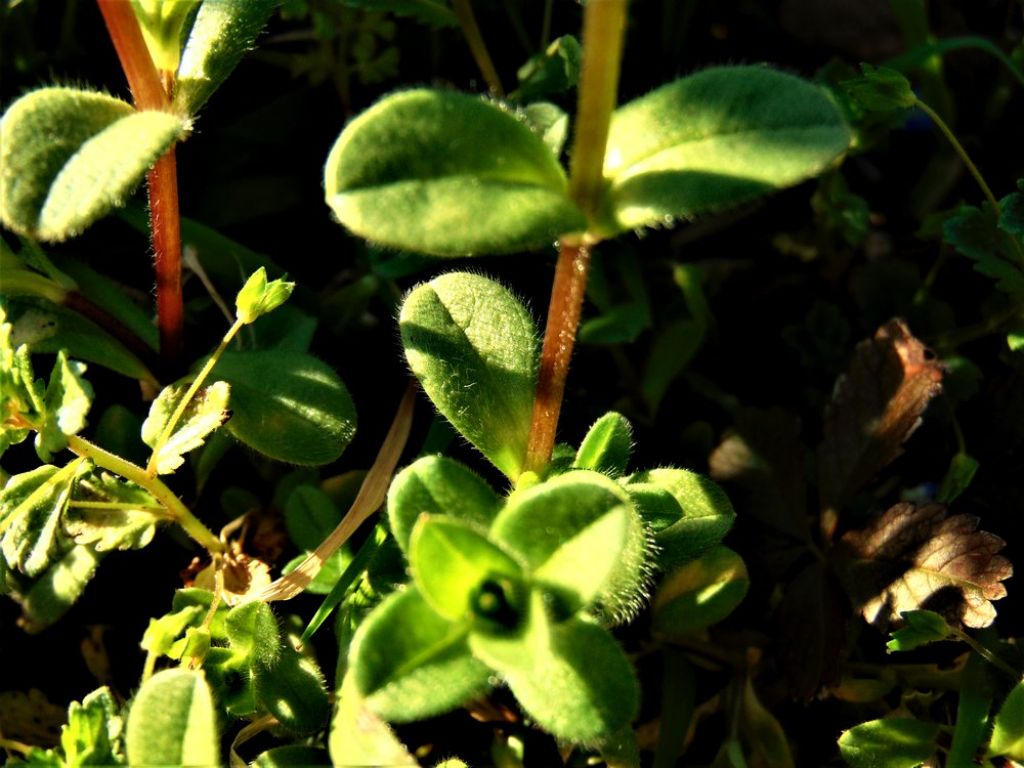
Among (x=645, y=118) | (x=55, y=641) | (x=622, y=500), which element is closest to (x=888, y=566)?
(x=622, y=500)

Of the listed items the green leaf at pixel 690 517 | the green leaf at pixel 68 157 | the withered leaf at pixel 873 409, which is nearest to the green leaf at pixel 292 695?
the green leaf at pixel 690 517

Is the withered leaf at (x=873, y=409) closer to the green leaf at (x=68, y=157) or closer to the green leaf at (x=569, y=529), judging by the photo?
the green leaf at (x=569, y=529)

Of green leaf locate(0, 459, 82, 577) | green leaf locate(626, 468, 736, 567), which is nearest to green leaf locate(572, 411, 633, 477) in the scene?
green leaf locate(626, 468, 736, 567)

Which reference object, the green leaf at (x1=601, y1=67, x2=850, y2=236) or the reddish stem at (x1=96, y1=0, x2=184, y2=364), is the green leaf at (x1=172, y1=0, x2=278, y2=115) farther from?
the green leaf at (x1=601, y1=67, x2=850, y2=236)

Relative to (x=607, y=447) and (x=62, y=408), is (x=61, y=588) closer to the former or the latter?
(x=62, y=408)

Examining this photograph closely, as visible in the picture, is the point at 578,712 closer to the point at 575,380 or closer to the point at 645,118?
the point at 645,118
